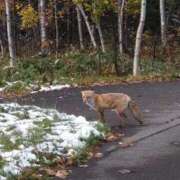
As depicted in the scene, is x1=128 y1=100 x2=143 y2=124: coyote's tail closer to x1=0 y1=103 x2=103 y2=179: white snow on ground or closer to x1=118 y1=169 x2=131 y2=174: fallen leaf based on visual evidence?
x1=0 y1=103 x2=103 y2=179: white snow on ground

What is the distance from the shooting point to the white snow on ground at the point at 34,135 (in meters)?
8.93

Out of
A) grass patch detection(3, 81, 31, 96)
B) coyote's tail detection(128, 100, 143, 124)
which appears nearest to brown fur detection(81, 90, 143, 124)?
coyote's tail detection(128, 100, 143, 124)

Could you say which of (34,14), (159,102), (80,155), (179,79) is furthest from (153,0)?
(80,155)

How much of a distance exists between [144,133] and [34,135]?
216 centimetres

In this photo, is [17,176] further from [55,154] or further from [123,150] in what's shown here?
[123,150]

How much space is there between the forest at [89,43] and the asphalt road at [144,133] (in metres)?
4.53

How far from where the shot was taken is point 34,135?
10.4m

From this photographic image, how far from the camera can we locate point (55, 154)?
31.0 ft

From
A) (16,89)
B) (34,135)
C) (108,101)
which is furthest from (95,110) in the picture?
(16,89)

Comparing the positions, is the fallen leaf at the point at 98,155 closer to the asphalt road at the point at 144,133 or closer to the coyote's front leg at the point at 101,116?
→ the asphalt road at the point at 144,133

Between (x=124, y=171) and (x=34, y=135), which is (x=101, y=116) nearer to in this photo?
(x=34, y=135)

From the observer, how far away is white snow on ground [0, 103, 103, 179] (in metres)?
8.93

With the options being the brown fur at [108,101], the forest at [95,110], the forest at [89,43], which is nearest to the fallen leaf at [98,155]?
the forest at [95,110]

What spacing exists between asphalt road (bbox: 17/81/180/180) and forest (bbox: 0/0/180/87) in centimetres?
453
